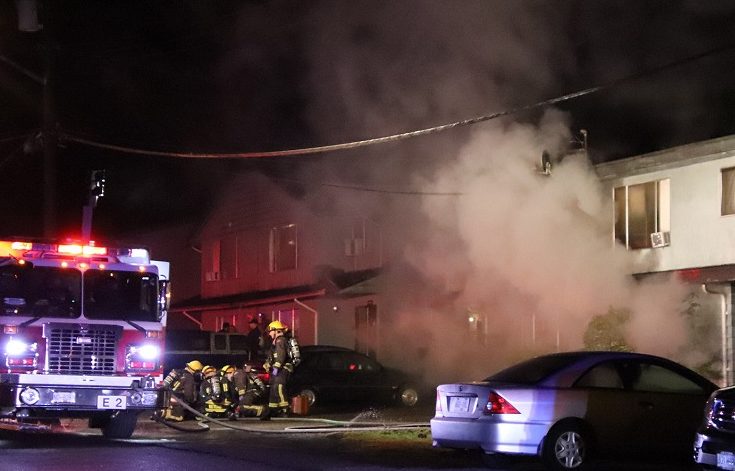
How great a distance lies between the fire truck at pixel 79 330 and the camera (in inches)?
480

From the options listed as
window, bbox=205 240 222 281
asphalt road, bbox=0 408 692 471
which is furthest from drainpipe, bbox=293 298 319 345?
asphalt road, bbox=0 408 692 471

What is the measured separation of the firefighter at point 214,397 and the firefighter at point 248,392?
21 centimetres

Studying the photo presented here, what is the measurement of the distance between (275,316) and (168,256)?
11900mm

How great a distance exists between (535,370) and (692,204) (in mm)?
9717

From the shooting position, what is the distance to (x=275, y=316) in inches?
1252

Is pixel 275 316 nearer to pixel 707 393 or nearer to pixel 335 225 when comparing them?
pixel 335 225

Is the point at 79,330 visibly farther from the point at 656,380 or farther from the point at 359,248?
the point at 359,248

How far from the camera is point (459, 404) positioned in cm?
1071

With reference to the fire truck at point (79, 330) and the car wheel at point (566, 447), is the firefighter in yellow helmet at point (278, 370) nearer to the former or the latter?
the fire truck at point (79, 330)

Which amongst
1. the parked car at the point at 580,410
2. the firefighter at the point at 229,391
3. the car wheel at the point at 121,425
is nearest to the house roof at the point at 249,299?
the firefighter at the point at 229,391

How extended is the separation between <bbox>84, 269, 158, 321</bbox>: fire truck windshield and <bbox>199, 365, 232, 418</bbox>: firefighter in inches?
152

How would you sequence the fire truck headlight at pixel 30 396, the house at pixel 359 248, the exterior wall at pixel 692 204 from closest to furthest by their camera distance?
the fire truck headlight at pixel 30 396 → the exterior wall at pixel 692 204 → the house at pixel 359 248

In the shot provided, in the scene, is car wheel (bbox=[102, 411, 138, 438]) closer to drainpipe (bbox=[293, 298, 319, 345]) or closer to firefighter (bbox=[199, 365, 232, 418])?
firefighter (bbox=[199, 365, 232, 418])

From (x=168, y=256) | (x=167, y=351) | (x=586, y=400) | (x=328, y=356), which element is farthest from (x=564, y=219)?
(x=168, y=256)
